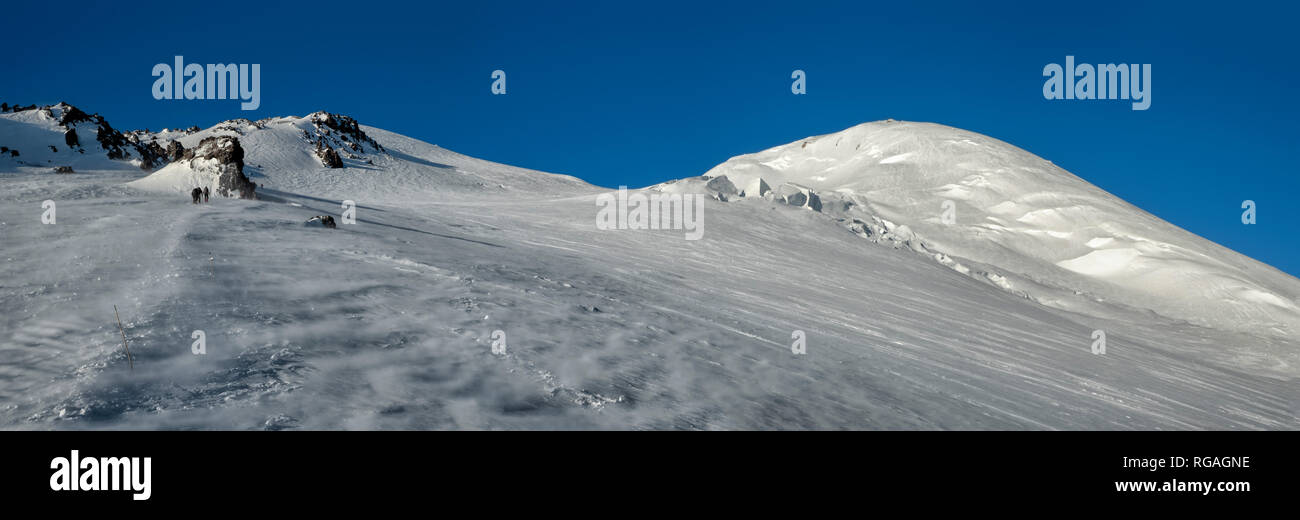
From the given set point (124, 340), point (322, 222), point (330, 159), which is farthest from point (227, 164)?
point (330, 159)

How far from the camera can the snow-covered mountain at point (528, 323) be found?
5156 millimetres

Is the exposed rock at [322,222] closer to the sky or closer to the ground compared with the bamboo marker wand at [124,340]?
closer to the sky

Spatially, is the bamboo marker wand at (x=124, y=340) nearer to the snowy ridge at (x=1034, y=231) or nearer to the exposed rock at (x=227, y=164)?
the exposed rock at (x=227, y=164)

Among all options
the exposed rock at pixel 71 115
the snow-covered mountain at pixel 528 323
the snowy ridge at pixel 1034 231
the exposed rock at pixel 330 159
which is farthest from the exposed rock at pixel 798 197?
the exposed rock at pixel 71 115

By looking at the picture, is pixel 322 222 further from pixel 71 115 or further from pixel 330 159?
pixel 330 159

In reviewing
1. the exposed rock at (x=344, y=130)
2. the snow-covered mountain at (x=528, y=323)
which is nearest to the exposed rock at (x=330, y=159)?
the snow-covered mountain at (x=528, y=323)

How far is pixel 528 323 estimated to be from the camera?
7953 mm

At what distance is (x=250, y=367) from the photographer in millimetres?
5246

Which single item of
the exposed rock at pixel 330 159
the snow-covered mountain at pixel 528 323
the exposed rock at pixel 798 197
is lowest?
the snow-covered mountain at pixel 528 323

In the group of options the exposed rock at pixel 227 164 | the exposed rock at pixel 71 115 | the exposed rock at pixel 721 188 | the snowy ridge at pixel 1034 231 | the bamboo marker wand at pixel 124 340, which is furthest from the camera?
the exposed rock at pixel 721 188

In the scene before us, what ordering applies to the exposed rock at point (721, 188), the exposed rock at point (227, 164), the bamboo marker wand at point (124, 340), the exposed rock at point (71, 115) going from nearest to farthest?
the bamboo marker wand at point (124, 340), the exposed rock at point (227, 164), the exposed rock at point (71, 115), the exposed rock at point (721, 188)

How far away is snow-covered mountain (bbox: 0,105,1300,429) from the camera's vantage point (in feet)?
16.9

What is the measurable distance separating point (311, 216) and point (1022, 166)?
4422cm

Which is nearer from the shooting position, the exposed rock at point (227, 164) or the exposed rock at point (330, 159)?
the exposed rock at point (227, 164)
